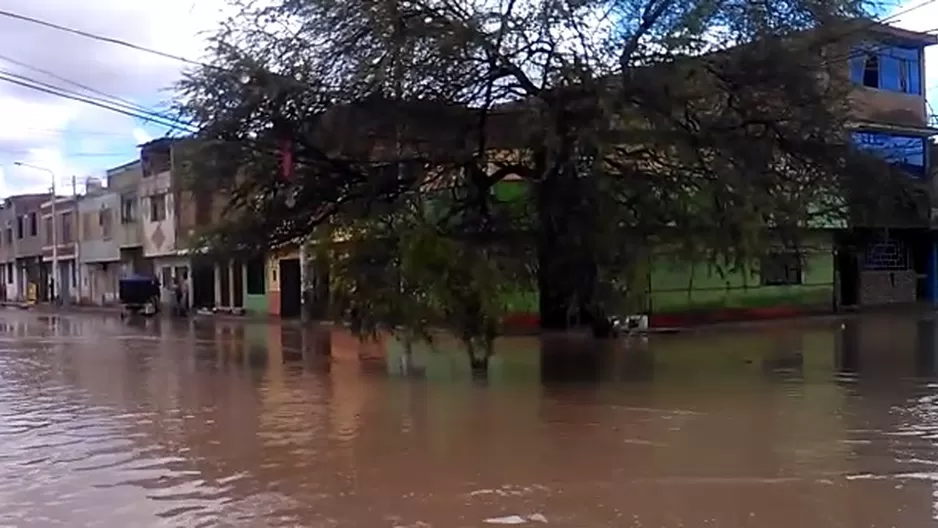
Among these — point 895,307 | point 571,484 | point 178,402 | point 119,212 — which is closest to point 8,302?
point 119,212

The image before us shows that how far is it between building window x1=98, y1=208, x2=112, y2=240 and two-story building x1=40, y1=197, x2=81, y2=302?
482 cm

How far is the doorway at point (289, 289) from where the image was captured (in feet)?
139

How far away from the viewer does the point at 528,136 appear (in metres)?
17.9

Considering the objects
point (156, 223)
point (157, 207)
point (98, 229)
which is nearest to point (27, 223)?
point (98, 229)

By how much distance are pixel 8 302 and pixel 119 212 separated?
25284 mm

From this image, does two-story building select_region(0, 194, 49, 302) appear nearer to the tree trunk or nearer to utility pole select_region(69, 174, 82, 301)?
utility pole select_region(69, 174, 82, 301)

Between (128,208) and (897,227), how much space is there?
126ft

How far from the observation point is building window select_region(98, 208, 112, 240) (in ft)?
194

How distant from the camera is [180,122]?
66.2 ft

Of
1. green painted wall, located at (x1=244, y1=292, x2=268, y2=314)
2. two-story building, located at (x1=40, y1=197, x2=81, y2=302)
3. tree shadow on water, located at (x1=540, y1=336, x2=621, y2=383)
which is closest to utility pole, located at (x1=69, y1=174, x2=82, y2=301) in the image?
Result: two-story building, located at (x1=40, y1=197, x2=81, y2=302)

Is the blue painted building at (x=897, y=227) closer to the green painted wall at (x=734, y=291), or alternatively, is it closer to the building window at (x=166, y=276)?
the green painted wall at (x=734, y=291)

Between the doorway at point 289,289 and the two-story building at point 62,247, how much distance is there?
85.6ft

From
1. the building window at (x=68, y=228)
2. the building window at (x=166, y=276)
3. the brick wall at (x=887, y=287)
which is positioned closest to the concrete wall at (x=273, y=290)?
the building window at (x=166, y=276)

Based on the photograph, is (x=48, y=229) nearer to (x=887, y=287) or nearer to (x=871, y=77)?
(x=887, y=287)
